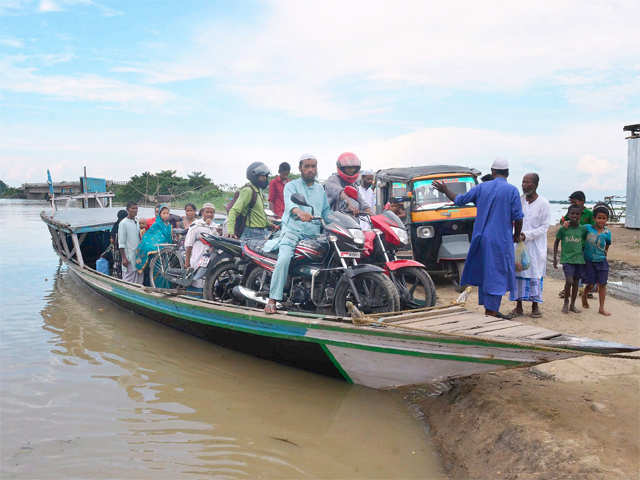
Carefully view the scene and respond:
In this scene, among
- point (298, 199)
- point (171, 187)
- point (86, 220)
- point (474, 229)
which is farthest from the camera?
point (171, 187)

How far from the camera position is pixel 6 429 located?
151 inches

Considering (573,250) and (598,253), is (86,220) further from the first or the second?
(598,253)

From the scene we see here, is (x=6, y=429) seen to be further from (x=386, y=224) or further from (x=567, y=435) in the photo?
(x=567, y=435)

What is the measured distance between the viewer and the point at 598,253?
565cm

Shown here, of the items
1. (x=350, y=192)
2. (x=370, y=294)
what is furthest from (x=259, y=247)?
(x=370, y=294)

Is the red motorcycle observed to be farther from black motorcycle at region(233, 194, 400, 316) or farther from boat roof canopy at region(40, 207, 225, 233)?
boat roof canopy at region(40, 207, 225, 233)

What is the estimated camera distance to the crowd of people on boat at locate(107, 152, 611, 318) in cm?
427

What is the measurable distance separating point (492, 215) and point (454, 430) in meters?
1.94

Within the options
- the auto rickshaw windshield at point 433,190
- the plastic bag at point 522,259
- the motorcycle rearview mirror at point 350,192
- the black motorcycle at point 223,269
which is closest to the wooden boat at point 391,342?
the black motorcycle at point 223,269

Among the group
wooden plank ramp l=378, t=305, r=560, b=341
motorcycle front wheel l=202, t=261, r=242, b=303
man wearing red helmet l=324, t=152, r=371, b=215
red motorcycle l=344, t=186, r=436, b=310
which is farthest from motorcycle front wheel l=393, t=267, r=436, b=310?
motorcycle front wheel l=202, t=261, r=242, b=303

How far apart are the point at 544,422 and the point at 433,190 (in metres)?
5.48

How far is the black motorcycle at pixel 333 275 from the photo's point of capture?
4.04m

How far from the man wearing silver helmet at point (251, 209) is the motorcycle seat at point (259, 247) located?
0.33 meters

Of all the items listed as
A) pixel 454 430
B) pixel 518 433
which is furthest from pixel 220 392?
pixel 518 433
